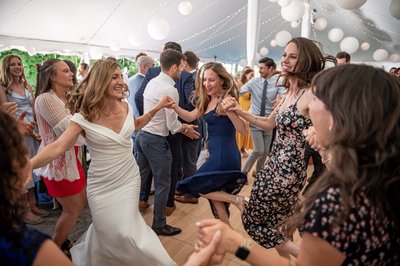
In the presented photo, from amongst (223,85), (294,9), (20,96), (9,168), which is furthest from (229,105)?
(294,9)

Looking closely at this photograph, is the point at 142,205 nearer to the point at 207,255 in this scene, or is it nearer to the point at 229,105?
the point at 229,105

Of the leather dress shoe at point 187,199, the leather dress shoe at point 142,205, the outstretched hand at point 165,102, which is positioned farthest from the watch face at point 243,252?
the leather dress shoe at point 187,199

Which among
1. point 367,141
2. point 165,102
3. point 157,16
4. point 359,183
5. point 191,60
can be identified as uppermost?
point 157,16

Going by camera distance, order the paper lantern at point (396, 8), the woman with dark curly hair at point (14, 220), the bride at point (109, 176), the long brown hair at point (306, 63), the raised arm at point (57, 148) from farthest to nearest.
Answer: the paper lantern at point (396, 8)
the long brown hair at point (306, 63)
the bride at point (109, 176)
the raised arm at point (57, 148)
the woman with dark curly hair at point (14, 220)

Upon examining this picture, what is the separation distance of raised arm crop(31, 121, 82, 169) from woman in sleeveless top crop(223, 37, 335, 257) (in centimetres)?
117

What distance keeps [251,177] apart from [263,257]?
3.59 metres

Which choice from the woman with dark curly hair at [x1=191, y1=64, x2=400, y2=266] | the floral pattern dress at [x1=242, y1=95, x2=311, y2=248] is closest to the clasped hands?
the woman with dark curly hair at [x1=191, y1=64, x2=400, y2=266]

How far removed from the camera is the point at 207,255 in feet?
3.14

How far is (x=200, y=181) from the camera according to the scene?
217 cm

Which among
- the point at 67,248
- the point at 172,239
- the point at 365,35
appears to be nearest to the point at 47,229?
the point at 67,248

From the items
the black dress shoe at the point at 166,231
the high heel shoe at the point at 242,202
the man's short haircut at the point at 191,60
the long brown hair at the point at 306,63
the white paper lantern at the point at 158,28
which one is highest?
the white paper lantern at the point at 158,28

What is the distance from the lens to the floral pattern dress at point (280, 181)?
1.83 metres

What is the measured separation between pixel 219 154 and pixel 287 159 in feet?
1.76

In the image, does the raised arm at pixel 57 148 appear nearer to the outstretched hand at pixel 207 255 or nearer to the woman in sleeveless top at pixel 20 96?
the outstretched hand at pixel 207 255
